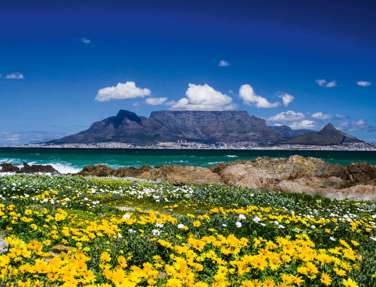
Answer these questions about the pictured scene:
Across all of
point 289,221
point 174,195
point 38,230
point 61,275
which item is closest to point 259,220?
point 289,221

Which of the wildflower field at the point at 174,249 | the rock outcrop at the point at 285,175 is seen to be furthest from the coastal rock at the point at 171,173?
the wildflower field at the point at 174,249

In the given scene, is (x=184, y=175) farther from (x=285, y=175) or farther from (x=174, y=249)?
(x=174, y=249)

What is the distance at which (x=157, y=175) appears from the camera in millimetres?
50781

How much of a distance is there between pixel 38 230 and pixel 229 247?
18.1 feet

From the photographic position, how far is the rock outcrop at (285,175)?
3878cm

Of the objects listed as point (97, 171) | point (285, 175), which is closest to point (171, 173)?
point (97, 171)

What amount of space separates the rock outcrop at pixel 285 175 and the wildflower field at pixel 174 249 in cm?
1705

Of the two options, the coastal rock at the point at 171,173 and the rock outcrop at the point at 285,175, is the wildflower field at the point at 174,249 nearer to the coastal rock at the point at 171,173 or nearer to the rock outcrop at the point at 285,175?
the rock outcrop at the point at 285,175

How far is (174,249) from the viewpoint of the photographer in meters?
9.95

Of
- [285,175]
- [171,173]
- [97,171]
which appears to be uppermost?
[171,173]

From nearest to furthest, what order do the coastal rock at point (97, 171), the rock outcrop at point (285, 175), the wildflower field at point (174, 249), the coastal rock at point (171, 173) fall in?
1. the wildflower field at point (174, 249)
2. the rock outcrop at point (285, 175)
3. the coastal rock at point (171, 173)
4. the coastal rock at point (97, 171)

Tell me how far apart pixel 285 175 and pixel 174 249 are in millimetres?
44397

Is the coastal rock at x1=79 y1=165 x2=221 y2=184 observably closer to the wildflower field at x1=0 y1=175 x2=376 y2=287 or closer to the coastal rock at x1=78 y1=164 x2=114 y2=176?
the coastal rock at x1=78 y1=164 x2=114 y2=176

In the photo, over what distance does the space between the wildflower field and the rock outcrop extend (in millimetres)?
17047
